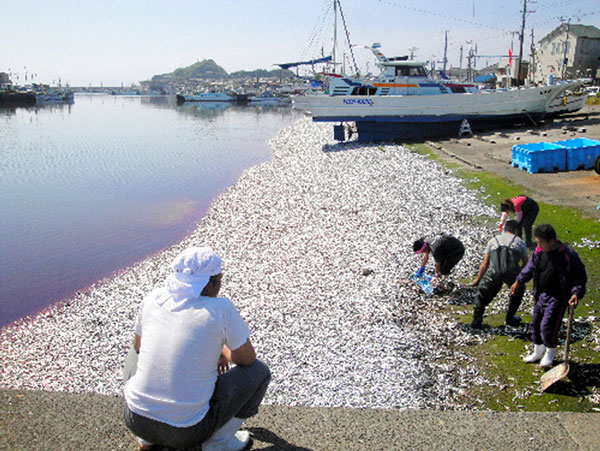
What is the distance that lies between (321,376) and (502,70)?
9812 centimetres

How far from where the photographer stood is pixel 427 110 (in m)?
31.8

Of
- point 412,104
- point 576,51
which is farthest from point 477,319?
point 576,51

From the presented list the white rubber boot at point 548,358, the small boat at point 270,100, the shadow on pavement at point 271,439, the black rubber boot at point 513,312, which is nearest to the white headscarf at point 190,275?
the shadow on pavement at point 271,439

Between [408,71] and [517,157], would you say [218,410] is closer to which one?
[517,157]

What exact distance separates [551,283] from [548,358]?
37.6 inches

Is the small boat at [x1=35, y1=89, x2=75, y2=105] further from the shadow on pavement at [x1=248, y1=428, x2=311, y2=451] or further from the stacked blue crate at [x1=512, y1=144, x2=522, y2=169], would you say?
the shadow on pavement at [x1=248, y1=428, x2=311, y2=451]

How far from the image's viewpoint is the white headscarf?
3.76 metres

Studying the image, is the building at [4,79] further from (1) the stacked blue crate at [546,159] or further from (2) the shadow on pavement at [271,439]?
(2) the shadow on pavement at [271,439]

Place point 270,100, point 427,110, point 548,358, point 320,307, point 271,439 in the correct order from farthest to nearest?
point 270,100
point 427,110
point 320,307
point 548,358
point 271,439

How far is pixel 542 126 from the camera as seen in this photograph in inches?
1266

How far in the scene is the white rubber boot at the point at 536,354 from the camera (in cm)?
616

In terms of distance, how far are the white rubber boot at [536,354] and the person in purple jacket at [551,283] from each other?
0.20 ft

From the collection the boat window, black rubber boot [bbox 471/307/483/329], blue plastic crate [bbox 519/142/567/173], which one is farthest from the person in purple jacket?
the boat window

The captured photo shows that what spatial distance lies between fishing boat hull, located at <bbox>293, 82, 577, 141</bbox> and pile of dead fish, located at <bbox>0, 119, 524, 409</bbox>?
1413 cm
